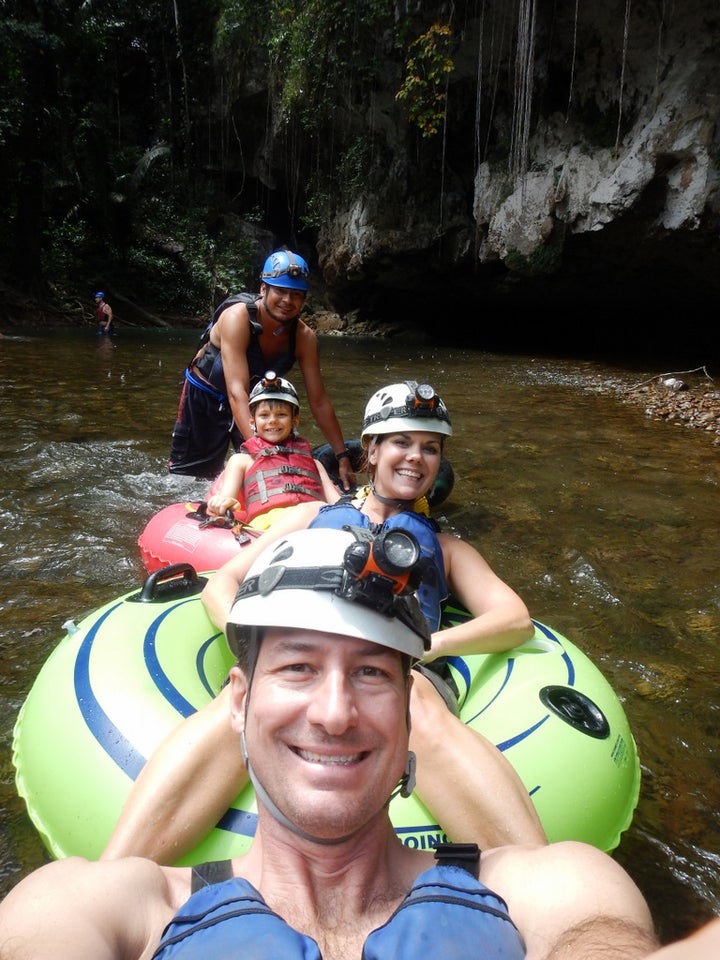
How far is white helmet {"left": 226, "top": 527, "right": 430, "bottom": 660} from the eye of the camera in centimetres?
132

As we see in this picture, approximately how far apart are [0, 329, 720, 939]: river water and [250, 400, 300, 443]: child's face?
1.14m

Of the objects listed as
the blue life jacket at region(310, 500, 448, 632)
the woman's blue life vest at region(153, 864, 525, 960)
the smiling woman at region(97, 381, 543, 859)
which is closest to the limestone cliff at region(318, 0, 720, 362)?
the smiling woman at region(97, 381, 543, 859)

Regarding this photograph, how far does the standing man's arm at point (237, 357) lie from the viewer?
14.0ft

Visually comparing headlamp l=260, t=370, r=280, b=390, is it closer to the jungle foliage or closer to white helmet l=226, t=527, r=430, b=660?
white helmet l=226, t=527, r=430, b=660

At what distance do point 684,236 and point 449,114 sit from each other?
6.24 meters

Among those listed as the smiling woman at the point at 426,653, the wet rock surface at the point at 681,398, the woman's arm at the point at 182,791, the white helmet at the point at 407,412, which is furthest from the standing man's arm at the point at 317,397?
the wet rock surface at the point at 681,398

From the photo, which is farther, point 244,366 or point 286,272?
point 244,366

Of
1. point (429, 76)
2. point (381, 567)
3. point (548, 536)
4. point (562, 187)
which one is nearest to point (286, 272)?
point (548, 536)

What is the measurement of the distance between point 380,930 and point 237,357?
144 inches

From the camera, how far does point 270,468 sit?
154 inches

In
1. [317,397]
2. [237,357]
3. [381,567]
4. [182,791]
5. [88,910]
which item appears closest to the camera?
[88,910]

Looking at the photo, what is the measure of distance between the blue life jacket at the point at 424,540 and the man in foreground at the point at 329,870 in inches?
37.5

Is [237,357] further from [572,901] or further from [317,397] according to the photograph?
[572,901]

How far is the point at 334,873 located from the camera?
1266 millimetres
